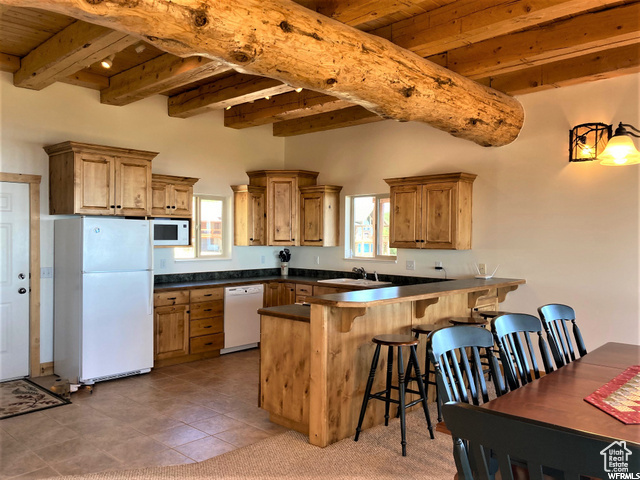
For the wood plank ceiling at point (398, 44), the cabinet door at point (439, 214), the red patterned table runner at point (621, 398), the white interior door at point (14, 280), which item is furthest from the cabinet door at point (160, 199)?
the red patterned table runner at point (621, 398)

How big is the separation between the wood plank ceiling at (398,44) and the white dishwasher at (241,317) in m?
2.18

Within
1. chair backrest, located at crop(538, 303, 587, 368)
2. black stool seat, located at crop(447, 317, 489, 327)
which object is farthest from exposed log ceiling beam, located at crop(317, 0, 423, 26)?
black stool seat, located at crop(447, 317, 489, 327)

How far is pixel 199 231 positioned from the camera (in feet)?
21.4

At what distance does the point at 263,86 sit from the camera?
16.0 feet

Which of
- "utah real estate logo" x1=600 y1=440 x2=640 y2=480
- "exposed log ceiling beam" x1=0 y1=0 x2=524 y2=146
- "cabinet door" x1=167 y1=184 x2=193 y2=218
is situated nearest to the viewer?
"utah real estate logo" x1=600 y1=440 x2=640 y2=480

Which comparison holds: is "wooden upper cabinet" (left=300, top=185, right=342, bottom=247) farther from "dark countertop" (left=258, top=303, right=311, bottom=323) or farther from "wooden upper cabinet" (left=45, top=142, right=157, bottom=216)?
"dark countertop" (left=258, top=303, right=311, bottom=323)

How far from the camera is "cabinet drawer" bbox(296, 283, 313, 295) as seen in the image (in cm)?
628

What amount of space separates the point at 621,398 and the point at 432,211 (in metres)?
3.45

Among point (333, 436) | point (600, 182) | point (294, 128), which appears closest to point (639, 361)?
point (333, 436)

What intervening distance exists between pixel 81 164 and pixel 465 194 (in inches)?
152

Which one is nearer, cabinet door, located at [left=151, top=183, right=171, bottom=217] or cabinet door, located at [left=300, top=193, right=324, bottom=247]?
cabinet door, located at [left=151, top=183, right=171, bottom=217]

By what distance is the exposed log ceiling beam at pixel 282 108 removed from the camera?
209 inches

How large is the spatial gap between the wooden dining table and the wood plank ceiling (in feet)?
6.73

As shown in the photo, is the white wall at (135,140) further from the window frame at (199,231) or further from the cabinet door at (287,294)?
the cabinet door at (287,294)
